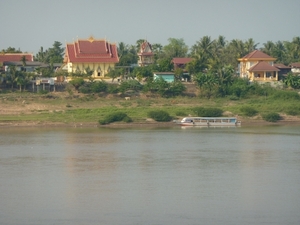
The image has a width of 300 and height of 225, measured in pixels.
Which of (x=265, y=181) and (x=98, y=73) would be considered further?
(x=98, y=73)

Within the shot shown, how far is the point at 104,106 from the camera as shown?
47.1 meters

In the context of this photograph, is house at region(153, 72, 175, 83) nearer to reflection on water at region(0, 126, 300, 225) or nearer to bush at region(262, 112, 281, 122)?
bush at region(262, 112, 281, 122)

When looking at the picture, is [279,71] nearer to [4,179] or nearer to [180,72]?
[180,72]

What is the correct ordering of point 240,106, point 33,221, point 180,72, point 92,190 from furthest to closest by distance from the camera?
point 180,72 < point 240,106 < point 92,190 < point 33,221

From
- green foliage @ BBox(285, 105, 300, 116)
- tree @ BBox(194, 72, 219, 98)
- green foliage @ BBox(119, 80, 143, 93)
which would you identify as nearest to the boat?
green foliage @ BBox(285, 105, 300, 116)

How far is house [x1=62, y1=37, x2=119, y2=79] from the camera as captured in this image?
181 ft

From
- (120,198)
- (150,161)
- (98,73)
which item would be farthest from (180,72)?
(120,198)

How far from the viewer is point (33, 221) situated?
68.9ft

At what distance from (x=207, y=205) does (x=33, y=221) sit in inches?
203

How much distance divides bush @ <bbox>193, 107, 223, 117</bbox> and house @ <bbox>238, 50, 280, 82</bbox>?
9942 millimetres

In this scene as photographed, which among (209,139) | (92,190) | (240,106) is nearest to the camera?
(92,190)

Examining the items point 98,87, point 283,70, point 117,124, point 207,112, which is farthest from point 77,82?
point 283,70

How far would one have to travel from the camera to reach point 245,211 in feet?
72.4

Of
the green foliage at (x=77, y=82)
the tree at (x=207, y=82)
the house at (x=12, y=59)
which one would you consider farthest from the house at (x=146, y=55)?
the green foliage at (x=77, y=82)
